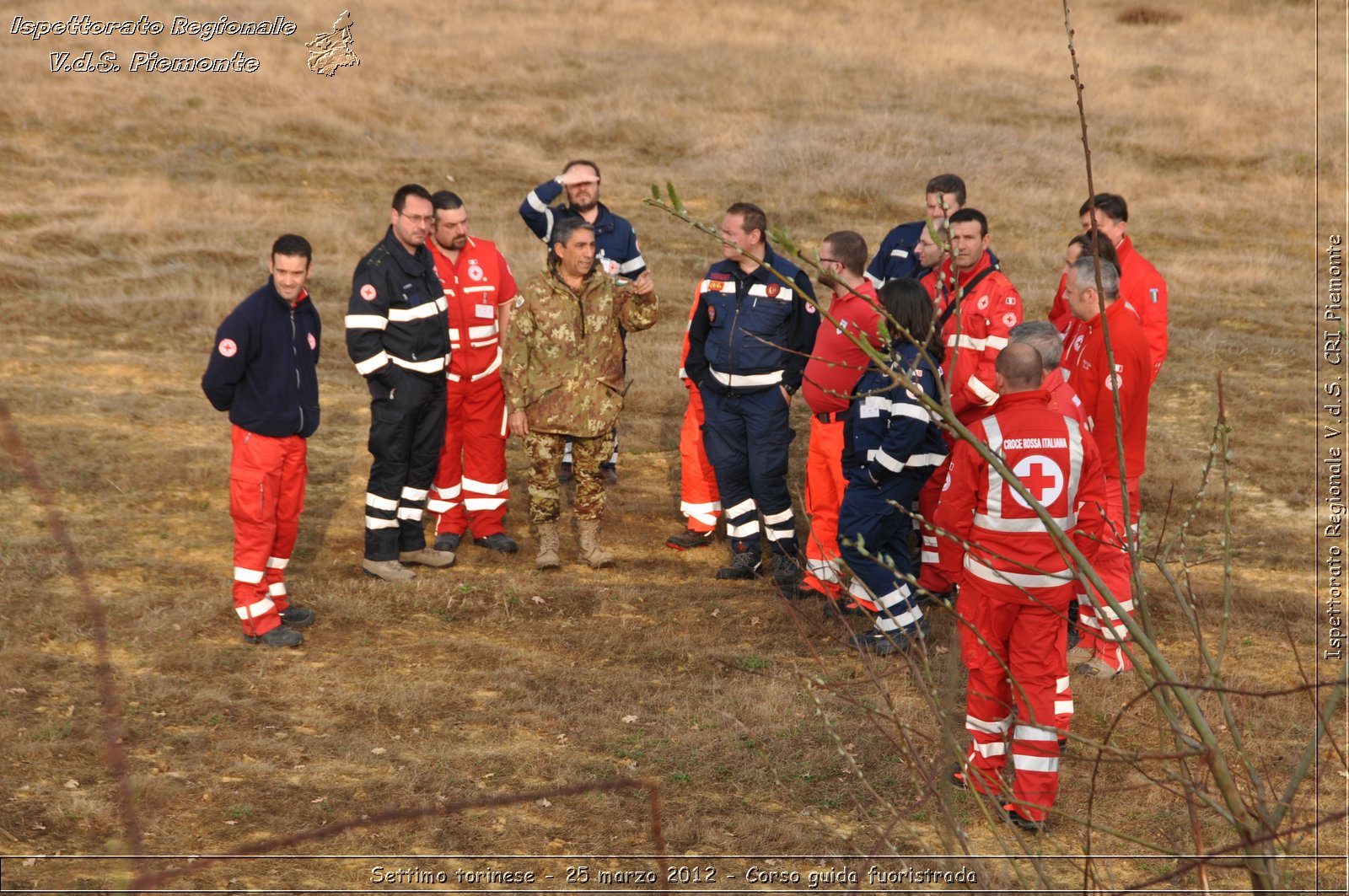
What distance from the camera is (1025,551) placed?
5207 millimetres

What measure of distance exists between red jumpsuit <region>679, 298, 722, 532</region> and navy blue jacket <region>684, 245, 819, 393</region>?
28.1 inches

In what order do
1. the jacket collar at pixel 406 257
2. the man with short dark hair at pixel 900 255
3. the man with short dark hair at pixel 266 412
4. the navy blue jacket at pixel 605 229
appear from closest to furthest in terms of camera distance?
the man with short dark hair at pixel 266 412, the jacket collar at pixel 406 257, the man with short dark hair at pixel 900 255, the navy blue jacket at pixel 605 229

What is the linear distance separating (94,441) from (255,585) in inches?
157

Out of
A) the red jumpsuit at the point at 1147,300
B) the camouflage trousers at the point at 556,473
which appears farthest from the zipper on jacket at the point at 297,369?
the red jumpsuit at the point at 1147,300

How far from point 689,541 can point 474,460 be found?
160 centimetres

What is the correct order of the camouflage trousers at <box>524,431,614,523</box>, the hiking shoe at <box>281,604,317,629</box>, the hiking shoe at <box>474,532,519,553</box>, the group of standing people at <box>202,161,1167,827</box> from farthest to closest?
the hiking shoe at <box>474,532,519,553</box> < the camouflage trousers at <box>524,431,614,523</box> < the hiking shoe at <box>281,604,317,629</box> < the group of standing people at <box>202,161,1167,827</box>

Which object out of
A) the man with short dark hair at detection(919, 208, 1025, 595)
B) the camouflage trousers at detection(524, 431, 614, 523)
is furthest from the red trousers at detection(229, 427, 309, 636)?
the man with short dark hair at detection(919, 208, 1025, 595)

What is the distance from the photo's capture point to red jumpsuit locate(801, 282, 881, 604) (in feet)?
23.8

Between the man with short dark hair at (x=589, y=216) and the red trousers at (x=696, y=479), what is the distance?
1.98 ft

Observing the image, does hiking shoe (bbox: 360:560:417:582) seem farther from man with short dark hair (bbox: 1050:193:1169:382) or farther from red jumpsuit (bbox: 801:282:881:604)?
man with short dark hair (bbox: 1050:193:1169:382)

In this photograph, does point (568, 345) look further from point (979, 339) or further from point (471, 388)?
point (979, 339)

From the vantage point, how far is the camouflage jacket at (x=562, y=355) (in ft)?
26.1

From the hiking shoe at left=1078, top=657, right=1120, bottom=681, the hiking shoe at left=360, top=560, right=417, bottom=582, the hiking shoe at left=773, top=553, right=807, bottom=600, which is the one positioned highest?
the hiking shoe at left=360, top=560, right=417, bottom=582

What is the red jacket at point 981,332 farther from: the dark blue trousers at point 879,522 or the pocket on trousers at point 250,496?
the pocket on trousers at point 250,496
